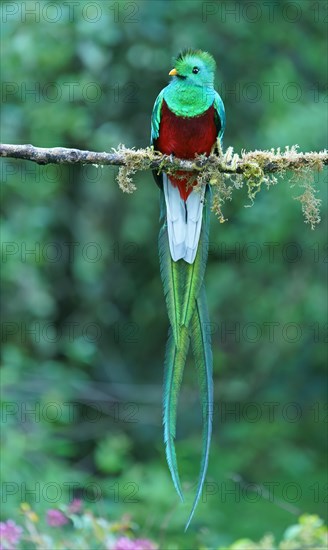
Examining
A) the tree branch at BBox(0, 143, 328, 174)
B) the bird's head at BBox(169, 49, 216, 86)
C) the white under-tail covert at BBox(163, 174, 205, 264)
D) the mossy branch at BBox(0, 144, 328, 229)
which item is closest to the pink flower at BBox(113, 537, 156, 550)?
the white under-tail covert at BBox(163, 174, 205, 264)

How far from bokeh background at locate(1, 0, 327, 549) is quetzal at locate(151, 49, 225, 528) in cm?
124

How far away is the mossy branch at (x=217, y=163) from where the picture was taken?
2.52 meters

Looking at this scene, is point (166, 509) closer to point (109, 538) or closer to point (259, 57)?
point (109, 538)

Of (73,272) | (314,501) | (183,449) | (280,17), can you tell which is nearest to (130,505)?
(183,449)

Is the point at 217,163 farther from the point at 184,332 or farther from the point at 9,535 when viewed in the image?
the point at 9,535

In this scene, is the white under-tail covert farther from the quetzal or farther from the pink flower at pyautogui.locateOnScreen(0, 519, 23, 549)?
the pink flower at pyautogui.locateOnScreen(0, 519, 23, 549)

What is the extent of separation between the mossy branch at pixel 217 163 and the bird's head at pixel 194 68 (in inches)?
16.3

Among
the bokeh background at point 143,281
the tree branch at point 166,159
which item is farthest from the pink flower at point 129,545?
the bokeh background at point 143,281

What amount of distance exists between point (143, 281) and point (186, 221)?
3053 millimetres

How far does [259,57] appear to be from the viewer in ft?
17.3

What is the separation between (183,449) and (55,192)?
1.90 m

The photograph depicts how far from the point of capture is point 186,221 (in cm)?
303

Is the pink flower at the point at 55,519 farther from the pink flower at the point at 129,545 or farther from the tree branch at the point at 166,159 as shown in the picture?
the tree branch at the point at 166,159

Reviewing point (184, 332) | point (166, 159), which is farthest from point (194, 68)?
point (184, 332)
